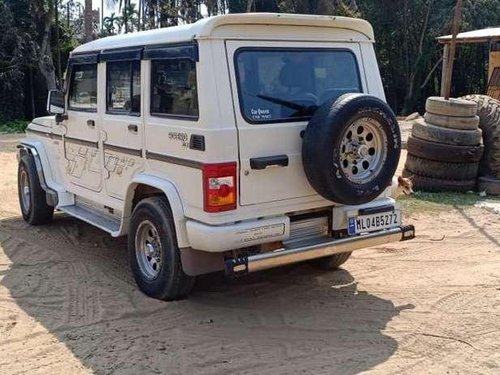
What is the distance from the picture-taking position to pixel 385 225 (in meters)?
4.99

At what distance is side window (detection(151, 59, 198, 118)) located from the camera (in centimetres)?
450

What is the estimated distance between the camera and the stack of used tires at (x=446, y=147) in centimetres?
855

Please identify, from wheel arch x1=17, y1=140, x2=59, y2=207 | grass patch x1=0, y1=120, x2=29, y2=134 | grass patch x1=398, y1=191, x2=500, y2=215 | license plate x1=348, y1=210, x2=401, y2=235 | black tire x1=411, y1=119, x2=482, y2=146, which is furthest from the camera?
grass patch x1=0, y1=120, x2=29, y2=134

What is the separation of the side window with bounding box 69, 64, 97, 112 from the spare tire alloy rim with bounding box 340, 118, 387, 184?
8.31ft

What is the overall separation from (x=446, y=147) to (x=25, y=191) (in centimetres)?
544

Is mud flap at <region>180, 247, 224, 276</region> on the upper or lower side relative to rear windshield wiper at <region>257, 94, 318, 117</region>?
lower

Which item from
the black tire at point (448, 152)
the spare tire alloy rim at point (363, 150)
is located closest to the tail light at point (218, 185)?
the spare tire alloy rim at point (363, 150)

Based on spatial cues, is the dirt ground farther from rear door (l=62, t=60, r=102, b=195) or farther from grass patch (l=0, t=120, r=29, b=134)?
grass patch (l=0, t=120, r=29, b=134)

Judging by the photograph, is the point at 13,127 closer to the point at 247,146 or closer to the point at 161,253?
the point at 161,253

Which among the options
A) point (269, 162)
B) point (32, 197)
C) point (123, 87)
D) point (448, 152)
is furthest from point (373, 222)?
point (32, 197)

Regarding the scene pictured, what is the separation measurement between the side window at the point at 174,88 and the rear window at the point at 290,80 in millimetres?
345

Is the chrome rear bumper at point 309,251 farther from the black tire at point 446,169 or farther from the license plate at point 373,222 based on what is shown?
the black tire at point 446,169

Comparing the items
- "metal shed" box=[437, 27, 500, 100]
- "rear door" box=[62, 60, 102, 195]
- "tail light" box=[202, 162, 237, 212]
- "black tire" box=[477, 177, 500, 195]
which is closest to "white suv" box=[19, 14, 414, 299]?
"tail light" box=[202, 162, 237, 212]

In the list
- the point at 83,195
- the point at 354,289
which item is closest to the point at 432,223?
the point at 354,289
